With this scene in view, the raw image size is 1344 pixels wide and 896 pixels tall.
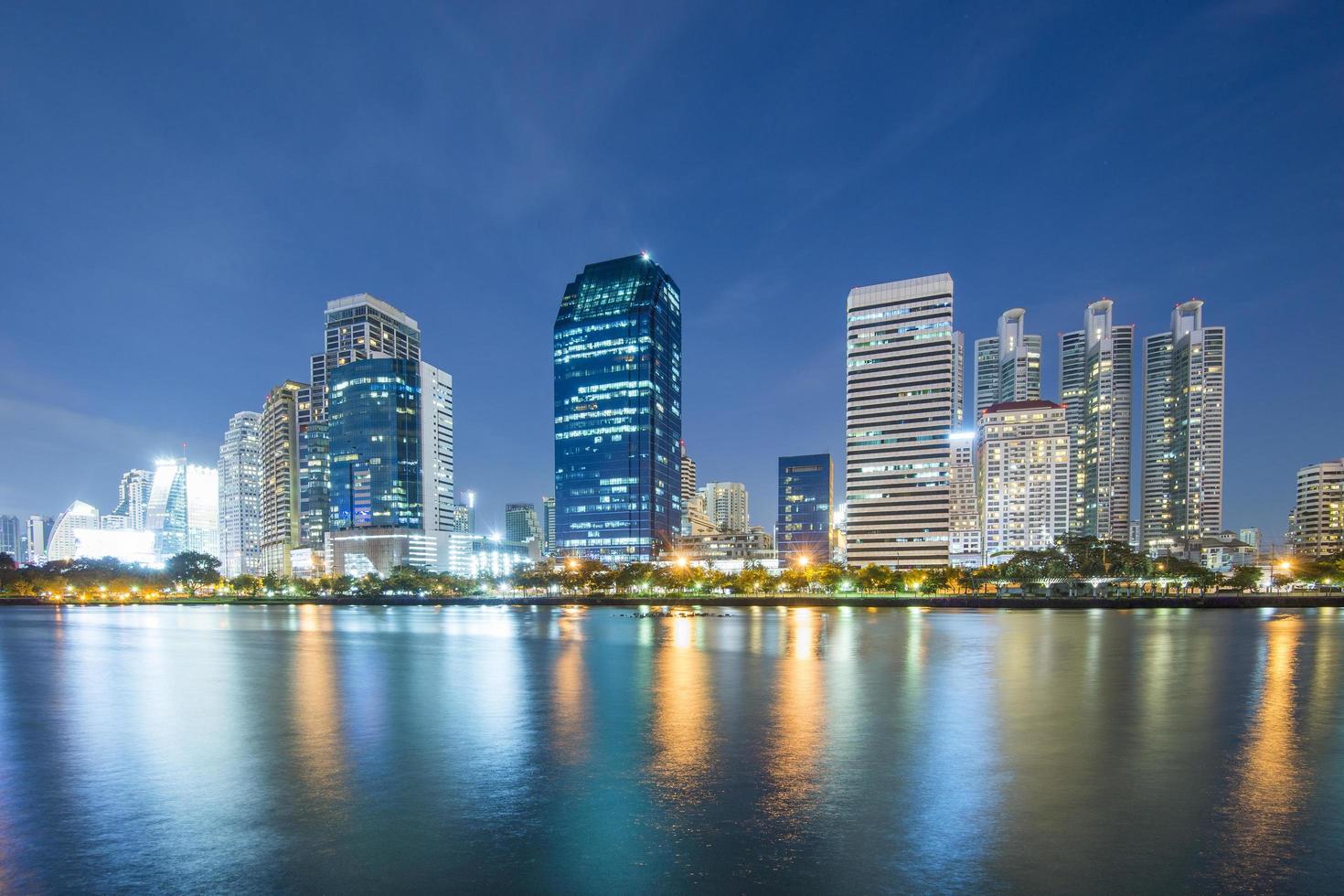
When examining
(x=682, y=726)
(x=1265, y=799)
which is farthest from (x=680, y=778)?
(x=1265, y=799)

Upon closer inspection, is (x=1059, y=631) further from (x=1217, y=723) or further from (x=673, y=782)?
(x=673, y=782)

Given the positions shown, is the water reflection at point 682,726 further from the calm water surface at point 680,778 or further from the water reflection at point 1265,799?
the water reflection at point 1265,799

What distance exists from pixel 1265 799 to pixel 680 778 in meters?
14.3

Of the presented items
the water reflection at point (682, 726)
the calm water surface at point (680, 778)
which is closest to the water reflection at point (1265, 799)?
the calm water surface at point (680, 778)

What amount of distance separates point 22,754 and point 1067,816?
30510mm

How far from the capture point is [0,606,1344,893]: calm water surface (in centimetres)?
1327

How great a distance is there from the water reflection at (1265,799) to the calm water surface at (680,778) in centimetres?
10

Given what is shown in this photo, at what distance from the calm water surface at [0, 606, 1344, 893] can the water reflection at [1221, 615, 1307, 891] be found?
10cm

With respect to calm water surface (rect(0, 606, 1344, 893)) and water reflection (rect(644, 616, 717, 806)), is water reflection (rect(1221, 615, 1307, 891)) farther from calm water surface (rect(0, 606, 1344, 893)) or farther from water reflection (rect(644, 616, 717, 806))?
water reflection (rect(644, 616, 717, 806))

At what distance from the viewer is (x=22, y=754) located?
74.2 feet

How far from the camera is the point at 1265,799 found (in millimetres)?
17156

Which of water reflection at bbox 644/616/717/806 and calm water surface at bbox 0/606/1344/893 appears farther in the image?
water reflection at bbox 644/616/717/806

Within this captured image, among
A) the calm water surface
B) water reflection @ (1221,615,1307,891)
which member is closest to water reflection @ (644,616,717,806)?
the calm water surface

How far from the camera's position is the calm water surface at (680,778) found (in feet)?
43.5
